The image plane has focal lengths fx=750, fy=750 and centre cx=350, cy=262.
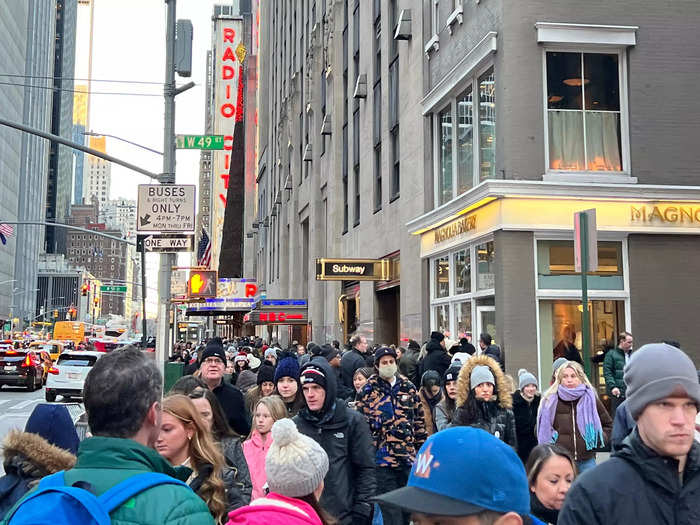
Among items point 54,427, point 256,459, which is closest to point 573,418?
point 256,459

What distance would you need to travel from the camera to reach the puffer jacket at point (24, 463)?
3.90 m

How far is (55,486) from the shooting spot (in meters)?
2.38

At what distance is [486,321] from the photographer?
17.8m

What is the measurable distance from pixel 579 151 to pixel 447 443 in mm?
15871

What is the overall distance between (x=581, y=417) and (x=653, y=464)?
5.65m

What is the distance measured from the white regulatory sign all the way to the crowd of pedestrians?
4.82m

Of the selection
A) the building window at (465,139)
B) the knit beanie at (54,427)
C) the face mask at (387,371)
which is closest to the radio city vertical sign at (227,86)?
the building window at (465,139)

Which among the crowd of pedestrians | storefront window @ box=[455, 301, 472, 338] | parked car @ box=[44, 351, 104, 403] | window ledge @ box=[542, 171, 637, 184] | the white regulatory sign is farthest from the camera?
parked car @ box=[44, 351, 104, 403]

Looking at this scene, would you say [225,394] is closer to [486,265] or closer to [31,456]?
[31,456]

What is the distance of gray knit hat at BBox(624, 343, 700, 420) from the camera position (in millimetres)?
2930

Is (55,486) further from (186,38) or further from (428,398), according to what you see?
(186,38)

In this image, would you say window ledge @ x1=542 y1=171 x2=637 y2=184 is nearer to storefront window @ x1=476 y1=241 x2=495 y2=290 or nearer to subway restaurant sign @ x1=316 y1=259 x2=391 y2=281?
storefront window @ x1=476 y1=241 x2=495 y2=290

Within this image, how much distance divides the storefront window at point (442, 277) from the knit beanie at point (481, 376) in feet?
41.6

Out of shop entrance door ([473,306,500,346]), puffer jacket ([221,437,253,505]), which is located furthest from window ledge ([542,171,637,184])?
puffer jacket ([221,437,253,505])
